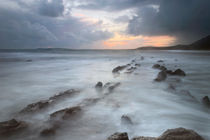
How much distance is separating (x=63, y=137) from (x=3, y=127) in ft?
2.49

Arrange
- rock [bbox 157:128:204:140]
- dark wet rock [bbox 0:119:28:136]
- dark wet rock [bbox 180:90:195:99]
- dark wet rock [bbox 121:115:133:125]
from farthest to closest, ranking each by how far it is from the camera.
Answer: dark wet rock [bbox 180:90:195:99]
dark wet rock [bbox 121:115:133:125]
dark wet rock [bbox 0:119:28:136]
rock [bbox 157:128:204:140]

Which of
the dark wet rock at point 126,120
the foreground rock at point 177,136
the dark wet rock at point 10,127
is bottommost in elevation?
the dark wet rock at point 126,120

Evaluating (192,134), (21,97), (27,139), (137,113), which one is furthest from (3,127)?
(192,134)

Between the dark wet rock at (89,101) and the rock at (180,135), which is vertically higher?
the rock at (180,135)

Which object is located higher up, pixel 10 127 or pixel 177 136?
pixel 177 136

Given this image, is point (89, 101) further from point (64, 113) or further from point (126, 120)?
point (126, 120)

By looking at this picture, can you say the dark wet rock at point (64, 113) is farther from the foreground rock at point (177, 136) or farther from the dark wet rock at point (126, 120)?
the foreground rock at point (177, 136)

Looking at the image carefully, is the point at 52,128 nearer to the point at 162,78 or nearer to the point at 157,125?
the point at 157,125

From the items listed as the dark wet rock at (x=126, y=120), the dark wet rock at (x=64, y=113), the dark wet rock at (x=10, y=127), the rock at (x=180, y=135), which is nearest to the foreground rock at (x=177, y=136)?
the rock at (x=180, y=135)

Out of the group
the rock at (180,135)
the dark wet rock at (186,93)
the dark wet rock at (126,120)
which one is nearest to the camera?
the rock at (180,135)

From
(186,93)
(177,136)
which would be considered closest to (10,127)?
(177,136)

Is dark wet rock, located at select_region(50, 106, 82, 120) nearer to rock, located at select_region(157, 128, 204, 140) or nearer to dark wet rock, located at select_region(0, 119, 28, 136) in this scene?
dark wet rock, located at select_region(0, 119, 28, 136)

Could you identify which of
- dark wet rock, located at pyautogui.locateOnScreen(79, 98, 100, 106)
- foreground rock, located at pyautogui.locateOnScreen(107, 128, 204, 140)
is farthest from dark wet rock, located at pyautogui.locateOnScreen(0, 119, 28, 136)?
foreground rock, located at pyautogui.locateOnScreen(107, 128, 204, 140)

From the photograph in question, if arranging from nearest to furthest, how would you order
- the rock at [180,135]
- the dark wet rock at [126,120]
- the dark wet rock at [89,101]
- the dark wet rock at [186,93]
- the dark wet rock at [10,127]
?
the rock at [180,135], the dark wet rock at [10,127], the dark wet rock at [126,120], the dark wet rock at [89,101], the dark wet rock at [186,93]
